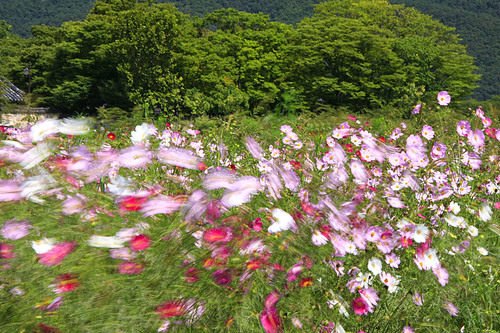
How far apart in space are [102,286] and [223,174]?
29.5 inches

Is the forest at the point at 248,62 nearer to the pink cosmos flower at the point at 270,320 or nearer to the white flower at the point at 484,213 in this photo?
the white flower at the point at 484,213

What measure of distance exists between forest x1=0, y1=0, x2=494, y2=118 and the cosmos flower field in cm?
2690

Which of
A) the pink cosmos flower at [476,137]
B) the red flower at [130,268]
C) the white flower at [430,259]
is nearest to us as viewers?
the red flower at [130,268]

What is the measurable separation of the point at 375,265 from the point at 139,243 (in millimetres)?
1246

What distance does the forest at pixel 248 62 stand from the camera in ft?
107

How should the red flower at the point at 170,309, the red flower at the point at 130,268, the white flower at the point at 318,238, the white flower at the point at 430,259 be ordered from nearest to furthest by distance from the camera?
1. the red flower at the point at 170,309
2. the red flower at the point at 130,268
3. the white flower at the point at 318,238
4. the white flower at the point at 430,259

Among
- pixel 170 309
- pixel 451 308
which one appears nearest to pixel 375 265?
pixel 451 308

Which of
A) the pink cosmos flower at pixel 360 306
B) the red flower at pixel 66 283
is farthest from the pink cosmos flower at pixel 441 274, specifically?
the red flower at pixel 66 283

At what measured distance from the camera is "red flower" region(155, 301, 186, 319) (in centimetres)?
195

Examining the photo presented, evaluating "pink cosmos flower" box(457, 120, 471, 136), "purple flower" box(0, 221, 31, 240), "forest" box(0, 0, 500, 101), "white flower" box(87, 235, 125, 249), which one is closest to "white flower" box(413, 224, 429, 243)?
"pink cosmos flower" box(457, 120, 471, 136)

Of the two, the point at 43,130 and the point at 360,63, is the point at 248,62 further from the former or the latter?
the point at 43,130

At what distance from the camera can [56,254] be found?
81.8 inches

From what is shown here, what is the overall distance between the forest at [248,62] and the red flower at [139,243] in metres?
27.6

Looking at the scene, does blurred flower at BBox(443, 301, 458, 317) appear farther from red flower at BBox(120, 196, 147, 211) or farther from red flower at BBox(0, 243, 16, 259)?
red flower at BBox(0, 243, 16, 259)
